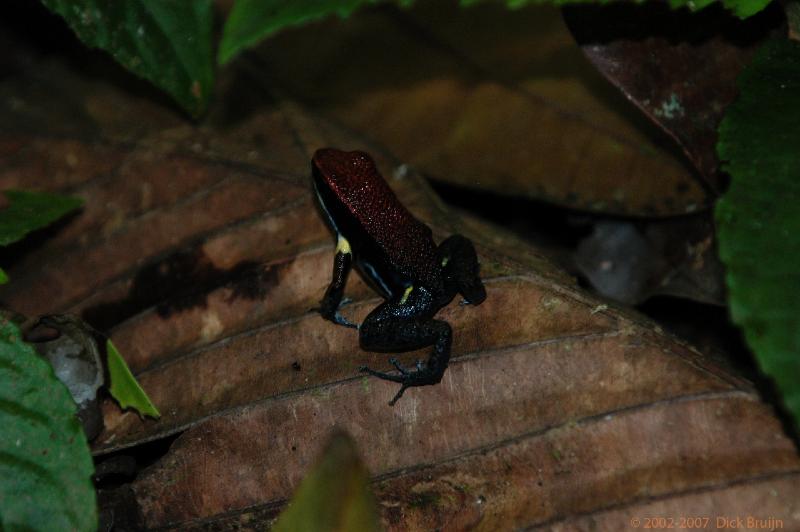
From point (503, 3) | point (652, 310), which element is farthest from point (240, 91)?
point (652, 310)

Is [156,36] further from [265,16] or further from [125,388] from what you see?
[125,388]

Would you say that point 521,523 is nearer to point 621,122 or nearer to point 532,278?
point 532,278

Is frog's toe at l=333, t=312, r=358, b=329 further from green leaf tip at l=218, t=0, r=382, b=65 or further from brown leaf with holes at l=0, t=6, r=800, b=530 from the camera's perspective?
green leaf tip at l=218, t=0, r=382, b=65

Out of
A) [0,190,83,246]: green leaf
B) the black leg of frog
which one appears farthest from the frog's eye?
[0,190,83,246]: green leaf

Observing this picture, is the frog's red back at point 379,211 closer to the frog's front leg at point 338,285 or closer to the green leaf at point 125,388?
the frog's front leg at point 338,285

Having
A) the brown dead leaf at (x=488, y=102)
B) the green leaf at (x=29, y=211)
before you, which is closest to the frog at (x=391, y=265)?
the brown dead leaf at (x=488, y=102)

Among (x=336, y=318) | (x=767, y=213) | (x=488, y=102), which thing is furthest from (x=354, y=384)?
(x=488, y=102)
